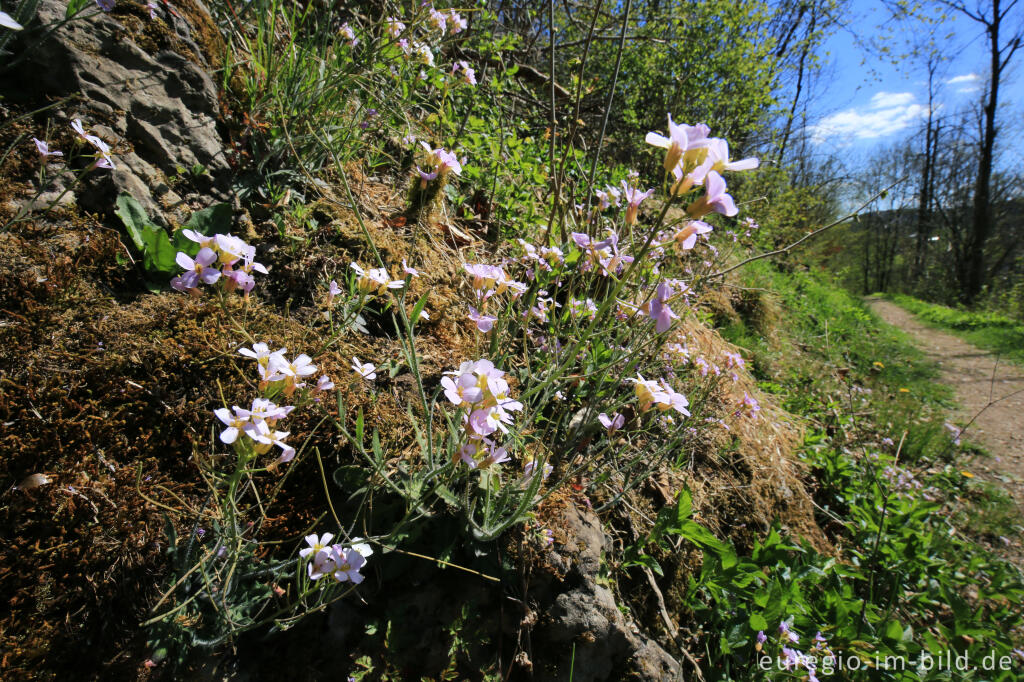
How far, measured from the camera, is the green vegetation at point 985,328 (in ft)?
31.8

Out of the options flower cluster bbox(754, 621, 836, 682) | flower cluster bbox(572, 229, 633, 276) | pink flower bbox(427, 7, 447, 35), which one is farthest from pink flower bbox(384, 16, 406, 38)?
flower cluster bbox(754, 621, 836, 682)

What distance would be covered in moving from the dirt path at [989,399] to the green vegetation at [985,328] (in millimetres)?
313

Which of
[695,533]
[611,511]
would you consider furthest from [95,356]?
[695,533]

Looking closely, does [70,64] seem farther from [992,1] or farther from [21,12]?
[992,1]

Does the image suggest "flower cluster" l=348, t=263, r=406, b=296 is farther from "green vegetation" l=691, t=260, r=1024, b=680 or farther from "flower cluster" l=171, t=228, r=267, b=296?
"green vegetation" l=691, t=260, r=1024, b=680

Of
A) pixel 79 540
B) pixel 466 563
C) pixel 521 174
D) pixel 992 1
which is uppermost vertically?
pixel 992 1

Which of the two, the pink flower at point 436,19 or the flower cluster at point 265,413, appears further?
the pink flower at point 436,19

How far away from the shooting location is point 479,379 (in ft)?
3.31

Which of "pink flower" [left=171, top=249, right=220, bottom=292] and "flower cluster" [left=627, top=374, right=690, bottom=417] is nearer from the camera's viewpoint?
"pink flower" [left=171, top=249, right=220, bottom=292]

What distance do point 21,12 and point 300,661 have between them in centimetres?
208

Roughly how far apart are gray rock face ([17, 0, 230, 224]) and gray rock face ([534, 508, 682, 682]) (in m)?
1.90

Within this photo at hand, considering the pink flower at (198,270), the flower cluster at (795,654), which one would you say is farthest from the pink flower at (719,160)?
the flower cluster at (795,654)

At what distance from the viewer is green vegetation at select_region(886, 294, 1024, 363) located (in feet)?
31.8

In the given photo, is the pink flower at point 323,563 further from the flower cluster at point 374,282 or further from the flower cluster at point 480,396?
the flower cluster at point 374,282
